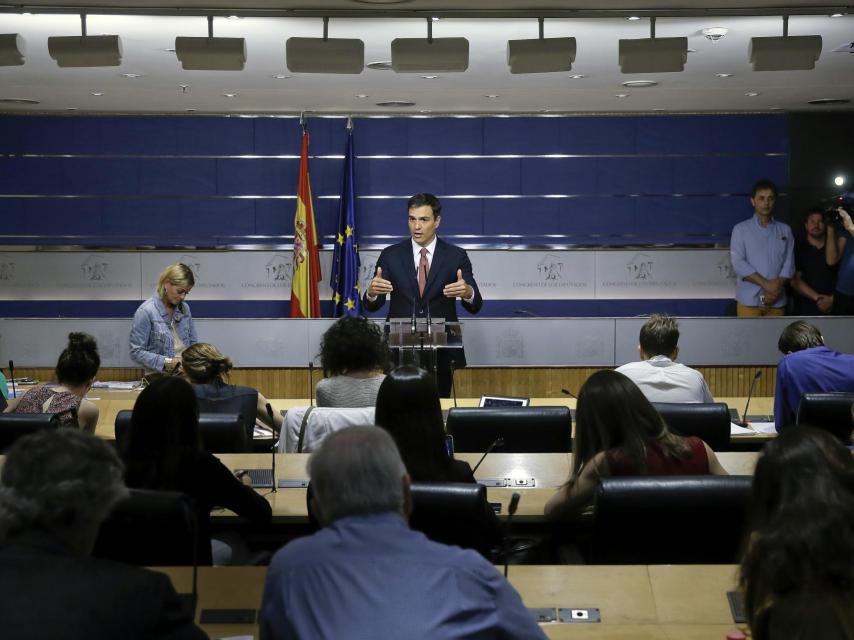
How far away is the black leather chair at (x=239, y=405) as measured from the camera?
5555 mm

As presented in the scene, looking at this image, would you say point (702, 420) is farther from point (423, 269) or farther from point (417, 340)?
point (423, 269)

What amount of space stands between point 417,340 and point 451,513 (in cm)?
333

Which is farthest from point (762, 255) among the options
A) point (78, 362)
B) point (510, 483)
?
point (78, 362)

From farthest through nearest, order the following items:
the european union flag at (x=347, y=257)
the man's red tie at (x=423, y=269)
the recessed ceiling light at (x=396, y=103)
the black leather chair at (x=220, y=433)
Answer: the european union flag at (x=347, y=257)
the recessed ceiling light at (x=396, y=103)
the man's red tie at (x=423, y=269)
the black leather chair at (x=220, y=433)

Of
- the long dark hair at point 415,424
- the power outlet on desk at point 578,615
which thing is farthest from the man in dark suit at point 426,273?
the power outlet on desk at point 578,615

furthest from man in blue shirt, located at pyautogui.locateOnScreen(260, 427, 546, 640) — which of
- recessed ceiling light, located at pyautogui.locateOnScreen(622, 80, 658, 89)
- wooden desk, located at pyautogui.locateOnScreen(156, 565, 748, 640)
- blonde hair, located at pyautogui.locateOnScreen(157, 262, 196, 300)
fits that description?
recessed ceiling light, located at pyautogui.locateOnScreen(622, 80, 658, 89)

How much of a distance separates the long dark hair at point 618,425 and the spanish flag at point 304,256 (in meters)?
6.89

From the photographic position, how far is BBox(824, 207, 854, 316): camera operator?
10305 millimetres

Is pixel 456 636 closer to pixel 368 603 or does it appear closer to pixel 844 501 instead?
pixel 368 603

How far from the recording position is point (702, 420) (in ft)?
→ 16.7

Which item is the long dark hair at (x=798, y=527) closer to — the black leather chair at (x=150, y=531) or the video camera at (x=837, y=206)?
the black leather chair at (x=150, y=531)

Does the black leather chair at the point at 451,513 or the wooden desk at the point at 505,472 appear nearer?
the black leather chair at the point at 451,513

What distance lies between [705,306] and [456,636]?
969 cm

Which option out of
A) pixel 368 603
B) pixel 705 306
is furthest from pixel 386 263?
pixel 368 603
